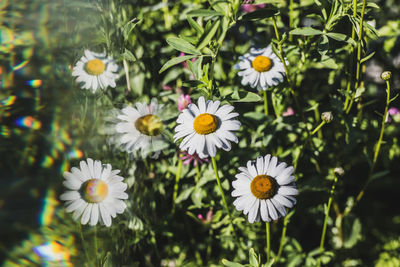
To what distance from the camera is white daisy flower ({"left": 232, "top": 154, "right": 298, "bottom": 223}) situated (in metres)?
0.83

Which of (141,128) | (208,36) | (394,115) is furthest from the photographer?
(394,115)

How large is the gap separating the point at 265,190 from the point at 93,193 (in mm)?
424

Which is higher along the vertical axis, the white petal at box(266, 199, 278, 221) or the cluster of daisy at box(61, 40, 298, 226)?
the cluster of daisy at box(61, 40, 298, 226)

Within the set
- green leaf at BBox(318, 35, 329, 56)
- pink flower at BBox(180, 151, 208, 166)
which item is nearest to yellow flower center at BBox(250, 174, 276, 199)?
pink flower at BBox(180, 151, 208, 166)

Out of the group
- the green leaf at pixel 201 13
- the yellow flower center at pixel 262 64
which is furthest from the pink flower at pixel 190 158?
the green leaf at pixel 201 13

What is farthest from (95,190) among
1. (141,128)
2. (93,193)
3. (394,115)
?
(394,115)

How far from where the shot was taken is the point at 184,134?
0.86 m

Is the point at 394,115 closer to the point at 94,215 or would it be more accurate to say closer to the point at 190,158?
the point at 190,158

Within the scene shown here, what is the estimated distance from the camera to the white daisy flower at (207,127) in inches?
32.8

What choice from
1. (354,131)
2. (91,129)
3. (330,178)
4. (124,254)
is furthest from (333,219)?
(91,129)

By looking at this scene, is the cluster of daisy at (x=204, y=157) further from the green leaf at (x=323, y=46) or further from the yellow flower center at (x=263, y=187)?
the green leaf at (x=323, y=46)

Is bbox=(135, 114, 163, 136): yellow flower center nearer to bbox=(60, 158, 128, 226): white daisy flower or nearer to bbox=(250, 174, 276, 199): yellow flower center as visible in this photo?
bbox=(60, 158, 128, 226): white daisy flower

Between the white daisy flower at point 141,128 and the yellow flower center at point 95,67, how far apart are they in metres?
0.16

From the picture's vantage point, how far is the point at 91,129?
116 cm
